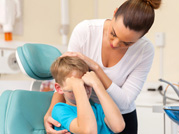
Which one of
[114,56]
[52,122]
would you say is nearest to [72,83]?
[52,122]

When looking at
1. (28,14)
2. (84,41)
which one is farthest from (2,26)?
(84,41)

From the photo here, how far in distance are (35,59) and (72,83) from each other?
12.8 inches

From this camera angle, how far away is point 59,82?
3.96ft

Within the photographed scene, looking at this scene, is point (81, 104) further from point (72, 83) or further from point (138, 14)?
point (138, 14)

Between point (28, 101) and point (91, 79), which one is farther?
point (28, 101)

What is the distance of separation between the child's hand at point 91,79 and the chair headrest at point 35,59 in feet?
1.07

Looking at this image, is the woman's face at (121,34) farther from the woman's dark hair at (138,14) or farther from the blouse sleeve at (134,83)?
the blouse sleeve at (134,83)

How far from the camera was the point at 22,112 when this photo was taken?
124cm

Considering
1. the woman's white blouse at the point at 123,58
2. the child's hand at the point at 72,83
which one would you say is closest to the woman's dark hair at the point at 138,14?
the woman's white blouse at the point at 123,58

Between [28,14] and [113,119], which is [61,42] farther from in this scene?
[113,119]

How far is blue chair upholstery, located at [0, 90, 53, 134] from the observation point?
118 cm

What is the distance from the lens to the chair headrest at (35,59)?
50.8 inches

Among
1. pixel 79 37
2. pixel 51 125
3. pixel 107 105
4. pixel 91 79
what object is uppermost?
pixel 79 37

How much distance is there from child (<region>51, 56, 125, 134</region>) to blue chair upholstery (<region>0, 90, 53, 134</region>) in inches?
6.4
